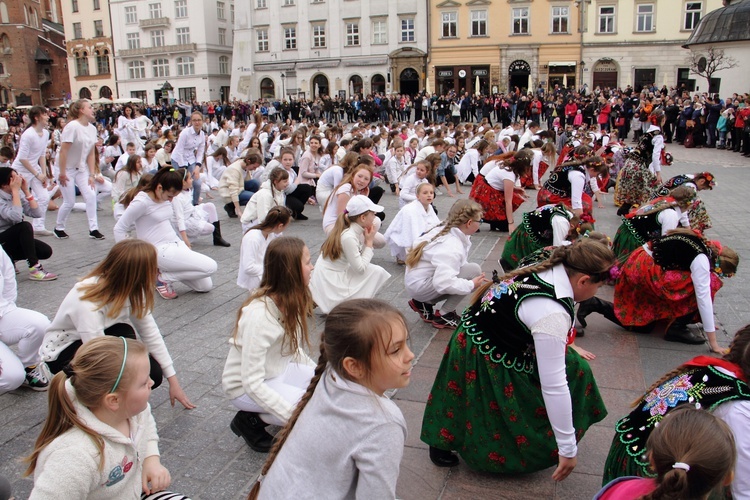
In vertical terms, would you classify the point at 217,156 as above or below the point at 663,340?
above

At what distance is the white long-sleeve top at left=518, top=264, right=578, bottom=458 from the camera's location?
9.58 feet

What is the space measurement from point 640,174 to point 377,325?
9733mm

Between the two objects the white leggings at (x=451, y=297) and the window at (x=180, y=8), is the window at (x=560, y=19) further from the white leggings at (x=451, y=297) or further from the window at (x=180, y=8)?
the white leggings at (x=451, y=297)

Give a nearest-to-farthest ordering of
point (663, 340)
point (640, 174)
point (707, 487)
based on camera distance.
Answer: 1. point (707, 487)
2. point (663, 340)
3. point (640, 174)

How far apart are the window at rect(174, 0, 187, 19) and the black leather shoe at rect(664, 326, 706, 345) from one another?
2342 inches

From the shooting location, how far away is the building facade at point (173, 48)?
56.5 meters

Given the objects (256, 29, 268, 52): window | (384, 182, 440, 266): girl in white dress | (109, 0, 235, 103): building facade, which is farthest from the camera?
(109, 0, 235, 103): building facade

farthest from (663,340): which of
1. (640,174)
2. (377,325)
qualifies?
(640,174)

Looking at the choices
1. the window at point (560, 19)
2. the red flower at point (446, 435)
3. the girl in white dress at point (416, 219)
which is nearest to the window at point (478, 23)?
the window at point (560, 19)

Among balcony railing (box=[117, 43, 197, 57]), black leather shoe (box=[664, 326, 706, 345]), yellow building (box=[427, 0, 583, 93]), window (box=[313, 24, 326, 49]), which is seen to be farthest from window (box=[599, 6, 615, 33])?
black leather shoe (box=[664, 326, 706, 345])

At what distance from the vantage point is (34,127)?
9492mm

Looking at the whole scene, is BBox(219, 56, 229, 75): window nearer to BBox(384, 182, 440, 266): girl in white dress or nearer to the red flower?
BBox(384, 182, 440, 266): girl in white dress

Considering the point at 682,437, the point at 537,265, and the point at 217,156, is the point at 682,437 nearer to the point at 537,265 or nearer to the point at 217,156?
the point at 537,265

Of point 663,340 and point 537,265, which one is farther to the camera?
point 663,340
